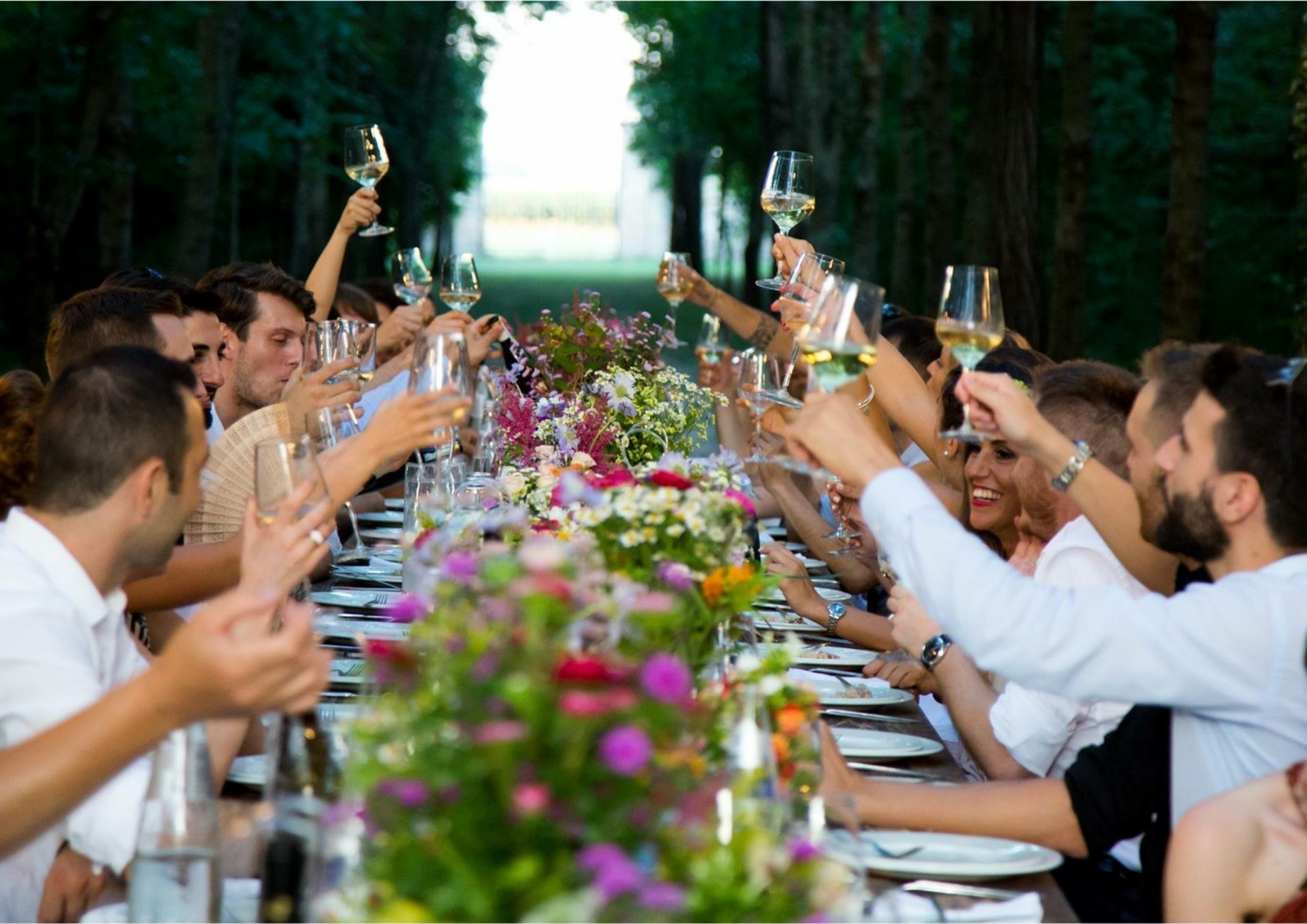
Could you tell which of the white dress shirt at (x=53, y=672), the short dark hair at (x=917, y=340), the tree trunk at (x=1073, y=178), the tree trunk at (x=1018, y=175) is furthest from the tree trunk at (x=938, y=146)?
the white dress shirt at (x=53, y=672)

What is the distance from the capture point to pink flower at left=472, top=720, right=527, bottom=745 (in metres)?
1.51

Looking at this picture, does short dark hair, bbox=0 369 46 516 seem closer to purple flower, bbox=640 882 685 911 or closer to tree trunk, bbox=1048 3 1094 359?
purple flower, bbox=640 882 685 911

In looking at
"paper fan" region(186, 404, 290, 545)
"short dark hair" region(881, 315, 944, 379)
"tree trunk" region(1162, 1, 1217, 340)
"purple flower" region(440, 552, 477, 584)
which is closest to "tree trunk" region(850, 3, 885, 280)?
"tree trunk" region(1162, 1, 1217, 340)

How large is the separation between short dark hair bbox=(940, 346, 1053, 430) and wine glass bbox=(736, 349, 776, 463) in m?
0.49

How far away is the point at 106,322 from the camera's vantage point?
14.4ft

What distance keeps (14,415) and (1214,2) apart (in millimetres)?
9050

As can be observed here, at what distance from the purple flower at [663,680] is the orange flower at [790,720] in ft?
2.50

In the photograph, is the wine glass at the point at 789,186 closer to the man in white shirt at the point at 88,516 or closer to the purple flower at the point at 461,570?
the man in white shirt at the point at 88,516

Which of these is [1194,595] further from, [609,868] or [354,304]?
[354,304]

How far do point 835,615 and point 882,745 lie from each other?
4.94 ft

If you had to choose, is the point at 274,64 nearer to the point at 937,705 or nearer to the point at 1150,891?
the point at 937,705

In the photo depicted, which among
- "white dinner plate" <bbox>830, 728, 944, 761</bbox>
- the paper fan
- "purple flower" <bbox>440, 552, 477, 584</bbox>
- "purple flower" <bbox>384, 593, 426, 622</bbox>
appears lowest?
"white dinner plate" <bbox>830, 728, 944, 761</bbox>

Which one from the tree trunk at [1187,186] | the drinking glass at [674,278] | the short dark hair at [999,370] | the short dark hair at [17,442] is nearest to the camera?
the short dark hair at [17,442]

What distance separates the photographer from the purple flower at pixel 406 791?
155cm
